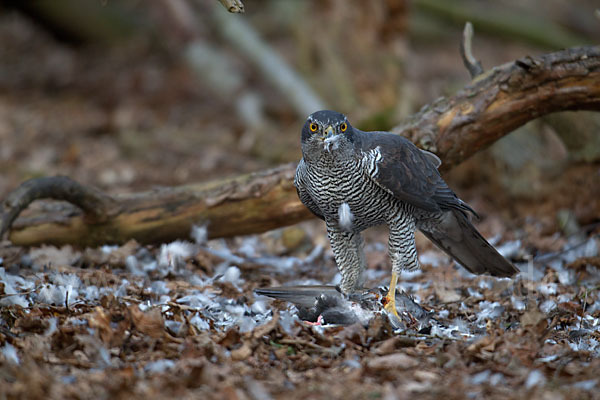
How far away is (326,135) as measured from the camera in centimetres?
349

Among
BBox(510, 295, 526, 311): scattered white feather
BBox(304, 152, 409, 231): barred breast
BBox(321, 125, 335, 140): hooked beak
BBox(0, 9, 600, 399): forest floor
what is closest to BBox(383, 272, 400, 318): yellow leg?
BBox(0, 9, 600, 399): forest floor

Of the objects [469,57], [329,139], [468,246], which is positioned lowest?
[468,246]

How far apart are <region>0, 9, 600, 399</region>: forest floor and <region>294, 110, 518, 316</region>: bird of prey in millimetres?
425

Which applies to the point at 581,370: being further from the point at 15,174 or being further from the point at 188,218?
the point at 15,174

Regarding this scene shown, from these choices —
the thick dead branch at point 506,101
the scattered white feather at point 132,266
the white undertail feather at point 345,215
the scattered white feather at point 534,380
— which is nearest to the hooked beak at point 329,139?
the white undertail feather at point 345,215

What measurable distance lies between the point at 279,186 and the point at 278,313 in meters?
1.51

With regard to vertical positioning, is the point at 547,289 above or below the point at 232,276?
above

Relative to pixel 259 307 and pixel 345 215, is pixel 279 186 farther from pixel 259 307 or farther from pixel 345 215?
pixel 345 215

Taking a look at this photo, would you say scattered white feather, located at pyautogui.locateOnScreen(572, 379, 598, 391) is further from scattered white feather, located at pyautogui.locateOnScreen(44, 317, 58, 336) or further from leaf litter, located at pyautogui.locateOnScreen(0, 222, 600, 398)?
scattered white feather, located at pyautogui.locateOnScreen(44, 317, 58, 336)

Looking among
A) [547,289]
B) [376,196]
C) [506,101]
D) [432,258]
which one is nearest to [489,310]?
[547,289]

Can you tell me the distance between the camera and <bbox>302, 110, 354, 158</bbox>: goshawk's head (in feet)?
11.4

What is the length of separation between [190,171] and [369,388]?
222 inches

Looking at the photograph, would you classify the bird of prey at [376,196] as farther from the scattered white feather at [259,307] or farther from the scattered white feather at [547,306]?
the scattered white feather at [259,307]

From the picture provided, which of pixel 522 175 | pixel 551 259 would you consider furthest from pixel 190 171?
pixel 551 259
